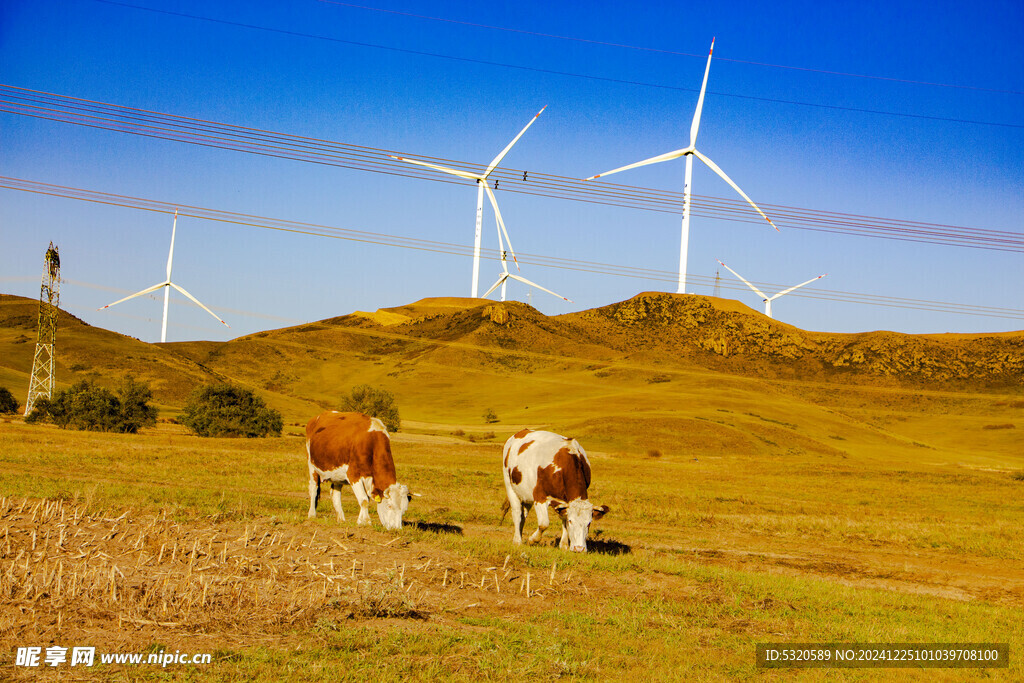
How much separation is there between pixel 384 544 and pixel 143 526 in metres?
4.07

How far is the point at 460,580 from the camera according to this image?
12.6 m

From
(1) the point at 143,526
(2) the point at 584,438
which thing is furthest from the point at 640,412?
(1) the point at 143,526

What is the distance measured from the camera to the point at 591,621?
36.2 ft

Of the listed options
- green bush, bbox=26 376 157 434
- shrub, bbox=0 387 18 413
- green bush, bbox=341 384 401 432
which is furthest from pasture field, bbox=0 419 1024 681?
shrub, bbox=0 387 18 413

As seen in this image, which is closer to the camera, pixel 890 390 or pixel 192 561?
pixel 192 561

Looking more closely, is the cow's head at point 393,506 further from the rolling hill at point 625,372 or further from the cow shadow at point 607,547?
the rolling hill at point 625,372

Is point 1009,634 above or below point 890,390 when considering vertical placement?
below

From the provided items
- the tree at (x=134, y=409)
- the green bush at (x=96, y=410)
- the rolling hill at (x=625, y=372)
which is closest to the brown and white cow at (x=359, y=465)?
the green bush at (x=96, y=410)

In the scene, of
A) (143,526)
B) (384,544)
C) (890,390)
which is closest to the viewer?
(143,526)

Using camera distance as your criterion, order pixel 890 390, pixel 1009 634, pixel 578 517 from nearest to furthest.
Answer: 1. pixel 1009 634
2. pixel 578 517
3. pixel 890 390

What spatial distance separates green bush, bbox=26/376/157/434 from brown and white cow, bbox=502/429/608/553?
4172 cm

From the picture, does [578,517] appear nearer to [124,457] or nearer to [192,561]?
[192,561]

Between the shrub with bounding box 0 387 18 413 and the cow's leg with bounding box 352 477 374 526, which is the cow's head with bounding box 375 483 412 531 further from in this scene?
the shrub with bounding box 0 387 18 413

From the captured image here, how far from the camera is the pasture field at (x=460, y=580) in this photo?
8.91m
